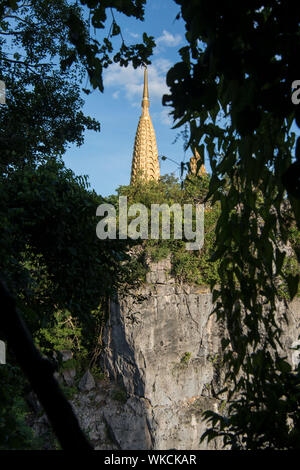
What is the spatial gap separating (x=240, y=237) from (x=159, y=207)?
31.9 feet

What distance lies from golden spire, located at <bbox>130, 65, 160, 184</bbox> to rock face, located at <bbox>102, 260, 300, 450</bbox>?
7.47 meters

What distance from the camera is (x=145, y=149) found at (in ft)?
55.1

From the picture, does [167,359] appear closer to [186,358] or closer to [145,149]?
[186,358]

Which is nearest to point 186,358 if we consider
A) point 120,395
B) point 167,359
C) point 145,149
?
point 167,359

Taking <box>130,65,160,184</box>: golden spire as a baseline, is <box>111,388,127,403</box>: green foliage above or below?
below

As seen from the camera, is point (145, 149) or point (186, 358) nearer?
point (186, 358)

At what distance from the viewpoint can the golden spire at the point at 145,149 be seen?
16.4 meters

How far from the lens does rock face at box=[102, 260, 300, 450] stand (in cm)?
895

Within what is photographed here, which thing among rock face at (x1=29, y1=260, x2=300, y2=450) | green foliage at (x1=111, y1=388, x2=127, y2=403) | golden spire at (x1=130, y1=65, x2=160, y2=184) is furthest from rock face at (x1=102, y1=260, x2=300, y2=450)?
golden spire at (x1=130, y1=65, x2=160, y2=184)

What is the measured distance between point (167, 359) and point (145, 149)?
1057cm

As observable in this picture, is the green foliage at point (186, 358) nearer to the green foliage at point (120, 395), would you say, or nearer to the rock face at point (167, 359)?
the rock face at point (167, 359)

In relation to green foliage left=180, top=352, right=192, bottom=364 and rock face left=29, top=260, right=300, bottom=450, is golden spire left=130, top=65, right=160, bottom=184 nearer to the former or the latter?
rock face left=29, top=260, right=300, bottom=450

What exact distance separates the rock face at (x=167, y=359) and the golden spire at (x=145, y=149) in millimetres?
7473
